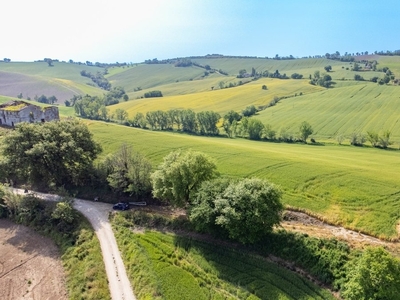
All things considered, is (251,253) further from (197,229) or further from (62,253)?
(62,253)

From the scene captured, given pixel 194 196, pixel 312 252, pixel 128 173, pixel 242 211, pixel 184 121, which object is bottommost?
pixel 312 252

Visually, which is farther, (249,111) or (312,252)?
(249,111)

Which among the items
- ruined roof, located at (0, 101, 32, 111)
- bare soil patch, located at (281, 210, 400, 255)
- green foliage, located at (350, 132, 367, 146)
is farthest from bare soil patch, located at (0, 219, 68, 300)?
green foliage, located at (350, 132, 367, 146)

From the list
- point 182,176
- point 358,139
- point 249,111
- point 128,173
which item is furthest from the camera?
point 249,111

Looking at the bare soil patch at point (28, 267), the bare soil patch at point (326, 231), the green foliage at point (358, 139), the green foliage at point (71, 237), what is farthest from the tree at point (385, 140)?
the bare soil patch at point (28, 267)

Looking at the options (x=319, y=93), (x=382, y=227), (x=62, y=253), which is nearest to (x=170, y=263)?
(x=62, y=253)

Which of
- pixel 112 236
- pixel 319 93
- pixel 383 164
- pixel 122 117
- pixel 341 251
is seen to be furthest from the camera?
pixel 319 93

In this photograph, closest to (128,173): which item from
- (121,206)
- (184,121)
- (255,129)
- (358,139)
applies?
(121,206)

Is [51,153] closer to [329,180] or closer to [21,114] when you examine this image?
[21,114]
